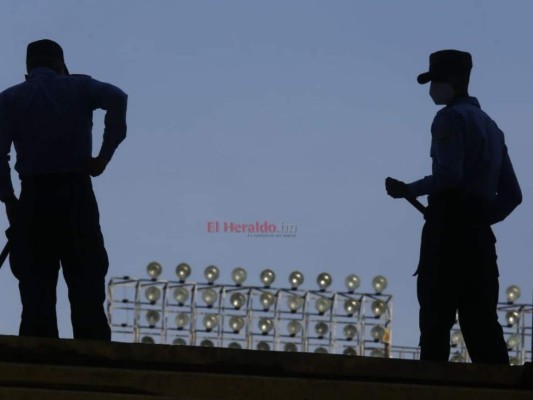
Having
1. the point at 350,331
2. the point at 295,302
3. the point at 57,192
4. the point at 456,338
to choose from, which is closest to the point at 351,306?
the point at 350,331

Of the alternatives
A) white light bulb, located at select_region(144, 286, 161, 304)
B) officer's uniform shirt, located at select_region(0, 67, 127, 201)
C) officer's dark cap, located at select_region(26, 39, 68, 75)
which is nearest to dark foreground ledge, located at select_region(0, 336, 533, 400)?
officer's uniform shirt, located at select_region(0, 67, 127, 201)

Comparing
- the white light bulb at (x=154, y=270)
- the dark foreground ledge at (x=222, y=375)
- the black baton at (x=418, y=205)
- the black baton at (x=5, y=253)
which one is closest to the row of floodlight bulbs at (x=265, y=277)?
the white light bulb at (x=154, y=270)

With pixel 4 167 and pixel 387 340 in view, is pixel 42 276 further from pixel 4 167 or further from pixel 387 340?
pixel 387 340

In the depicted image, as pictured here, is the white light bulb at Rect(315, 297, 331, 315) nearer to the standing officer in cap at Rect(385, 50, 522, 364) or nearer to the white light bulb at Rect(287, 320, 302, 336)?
the white light bulb at Rect(287, 320, 302, 336)

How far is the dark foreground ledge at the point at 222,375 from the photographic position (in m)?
7.17

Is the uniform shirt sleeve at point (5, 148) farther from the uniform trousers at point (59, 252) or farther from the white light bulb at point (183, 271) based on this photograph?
the white light bulb at point (183, 271)

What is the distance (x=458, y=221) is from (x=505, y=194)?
34 centimetres

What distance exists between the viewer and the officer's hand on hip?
30.5 feet

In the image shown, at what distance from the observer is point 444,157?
8.91 metres

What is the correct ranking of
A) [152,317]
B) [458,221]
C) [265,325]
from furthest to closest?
[265,325], [152,317], [458,221]

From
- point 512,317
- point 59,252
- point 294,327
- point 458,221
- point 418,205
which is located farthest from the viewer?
point 294,327

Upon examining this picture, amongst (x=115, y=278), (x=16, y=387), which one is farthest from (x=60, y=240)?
(x=115, y=278)

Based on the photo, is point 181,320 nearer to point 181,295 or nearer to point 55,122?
point 181,295

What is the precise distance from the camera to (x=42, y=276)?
30.7 feet
